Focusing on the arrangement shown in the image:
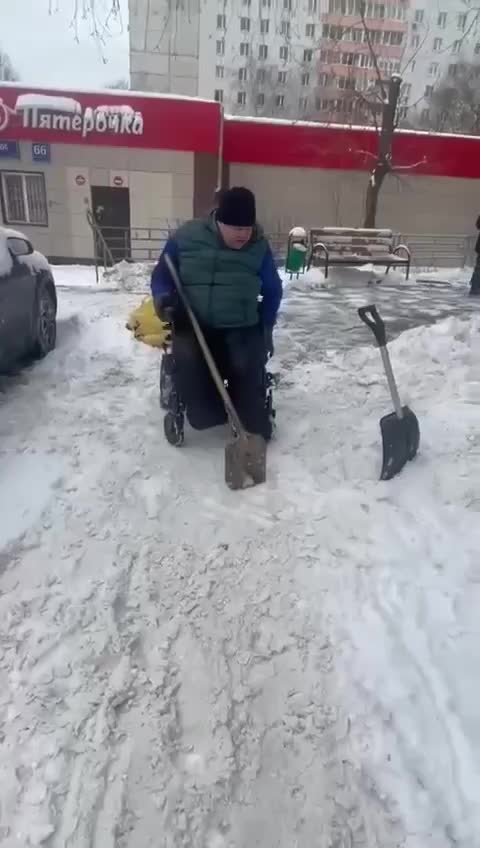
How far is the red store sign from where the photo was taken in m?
14.0

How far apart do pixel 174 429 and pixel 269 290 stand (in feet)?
3.58

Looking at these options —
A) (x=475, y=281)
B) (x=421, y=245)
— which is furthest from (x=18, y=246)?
(x=421, y=245)

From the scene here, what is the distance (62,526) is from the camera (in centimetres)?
304

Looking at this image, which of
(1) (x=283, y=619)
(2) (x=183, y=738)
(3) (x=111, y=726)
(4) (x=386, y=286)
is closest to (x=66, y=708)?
(3) (x=111, y=726)

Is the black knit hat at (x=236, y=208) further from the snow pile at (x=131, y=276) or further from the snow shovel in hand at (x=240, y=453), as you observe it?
the snow pile at (x=131, y=276)

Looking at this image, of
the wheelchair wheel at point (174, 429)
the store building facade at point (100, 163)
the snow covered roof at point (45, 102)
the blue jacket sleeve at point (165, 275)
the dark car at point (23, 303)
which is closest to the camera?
the blue jacket sleeve at point (165, 275)

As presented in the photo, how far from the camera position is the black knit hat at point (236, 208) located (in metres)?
3.43

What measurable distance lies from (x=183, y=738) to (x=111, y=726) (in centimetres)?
25

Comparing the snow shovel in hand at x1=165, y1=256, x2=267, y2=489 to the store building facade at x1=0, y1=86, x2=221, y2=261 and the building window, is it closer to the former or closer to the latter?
the store building facade at x1=0, y1=86, x2=221, y2=261

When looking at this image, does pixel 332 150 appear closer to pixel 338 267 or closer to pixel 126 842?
pixel 338 267

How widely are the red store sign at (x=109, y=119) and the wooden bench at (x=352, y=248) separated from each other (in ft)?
16.1

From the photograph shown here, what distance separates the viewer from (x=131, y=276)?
9.97 meters

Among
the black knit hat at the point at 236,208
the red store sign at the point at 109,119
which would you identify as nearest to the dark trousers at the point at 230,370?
the black knit hat at the point at 236,208

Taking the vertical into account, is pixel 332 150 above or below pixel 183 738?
above
